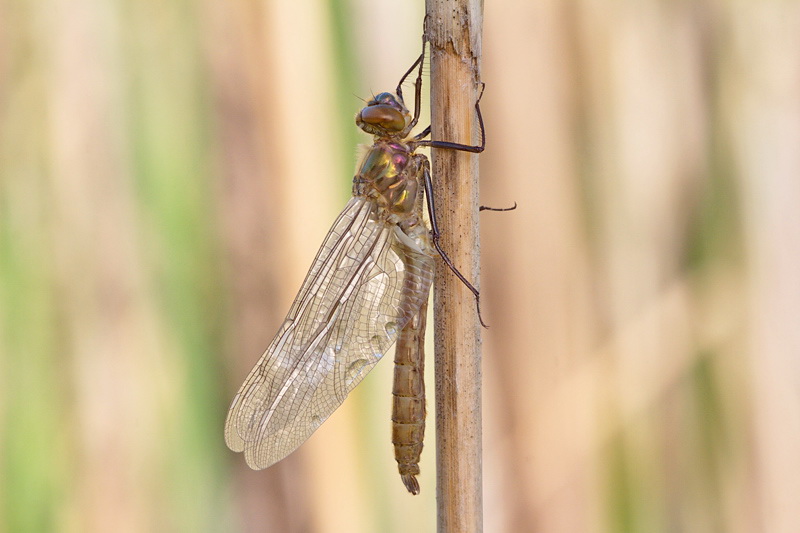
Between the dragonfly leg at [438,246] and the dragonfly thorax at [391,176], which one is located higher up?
the dragonfly thorax at [391,176]

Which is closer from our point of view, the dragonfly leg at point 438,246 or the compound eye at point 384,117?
the dragonfly leg at point 438,246

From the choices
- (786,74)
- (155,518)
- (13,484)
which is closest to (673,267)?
(786,74)

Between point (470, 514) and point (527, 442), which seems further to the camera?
point (527, 442)

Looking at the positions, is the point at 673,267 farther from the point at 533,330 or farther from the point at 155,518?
the point at 155,518

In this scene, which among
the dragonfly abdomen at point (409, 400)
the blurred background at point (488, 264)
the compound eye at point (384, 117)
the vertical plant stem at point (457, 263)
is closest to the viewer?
the vertical plant stem at point (457, 263)

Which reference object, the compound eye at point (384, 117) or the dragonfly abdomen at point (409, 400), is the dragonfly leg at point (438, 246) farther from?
the dragonfly abdomen at point (409, 400)

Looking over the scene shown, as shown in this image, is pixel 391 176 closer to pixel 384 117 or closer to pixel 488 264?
pixel 384 117

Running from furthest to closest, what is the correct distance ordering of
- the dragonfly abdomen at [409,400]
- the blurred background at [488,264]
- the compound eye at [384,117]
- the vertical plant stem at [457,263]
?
the blurred background at [488,264] → the compound eye at [384,117] → the dragonfly abdomen at [409,400] → the vertical plant stem at [457,263]

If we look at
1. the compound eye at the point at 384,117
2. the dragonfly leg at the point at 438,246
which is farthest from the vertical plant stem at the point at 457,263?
the compound eye at the point at 384,117
